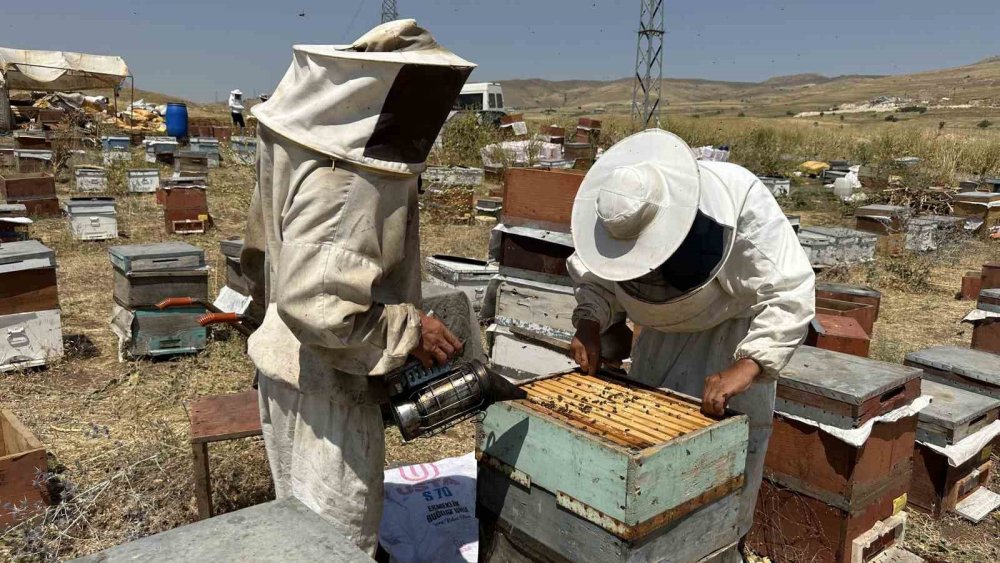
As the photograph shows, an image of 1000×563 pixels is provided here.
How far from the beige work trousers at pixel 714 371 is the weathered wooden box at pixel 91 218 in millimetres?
8478

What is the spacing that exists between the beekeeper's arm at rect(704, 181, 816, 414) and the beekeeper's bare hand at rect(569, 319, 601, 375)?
527 mm

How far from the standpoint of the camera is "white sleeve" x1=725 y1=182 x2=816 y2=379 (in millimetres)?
2367

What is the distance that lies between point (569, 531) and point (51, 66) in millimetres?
21422

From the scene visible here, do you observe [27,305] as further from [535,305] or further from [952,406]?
[952,406]

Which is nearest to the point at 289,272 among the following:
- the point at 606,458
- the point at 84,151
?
the point at 606,458

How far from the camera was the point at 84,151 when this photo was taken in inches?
615

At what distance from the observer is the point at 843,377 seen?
3.23 meters

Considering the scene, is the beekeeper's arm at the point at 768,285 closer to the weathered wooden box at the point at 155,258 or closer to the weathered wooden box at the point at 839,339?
the weathered wooden box at the point at 839,339

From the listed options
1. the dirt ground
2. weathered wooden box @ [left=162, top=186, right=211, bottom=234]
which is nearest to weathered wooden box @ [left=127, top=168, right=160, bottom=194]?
weathered wooden box @ [left=162, top=186, right=211, bottom=234]

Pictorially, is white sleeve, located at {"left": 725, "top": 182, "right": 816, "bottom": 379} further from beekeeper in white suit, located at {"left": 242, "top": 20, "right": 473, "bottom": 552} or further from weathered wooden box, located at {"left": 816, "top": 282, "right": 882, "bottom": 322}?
weathered wooden box, located at {"left": 816, "top": 282, "right": 882, "bottom": 322}

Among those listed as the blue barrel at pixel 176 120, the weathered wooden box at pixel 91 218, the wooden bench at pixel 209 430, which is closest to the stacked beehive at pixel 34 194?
the weathered wooden box at pixel 91 218

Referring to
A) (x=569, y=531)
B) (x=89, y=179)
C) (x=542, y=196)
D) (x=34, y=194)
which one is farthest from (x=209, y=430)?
(x=89, y=179)

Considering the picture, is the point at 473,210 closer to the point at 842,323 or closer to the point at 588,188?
the point at 842,323

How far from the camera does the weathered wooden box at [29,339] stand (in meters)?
4.91
